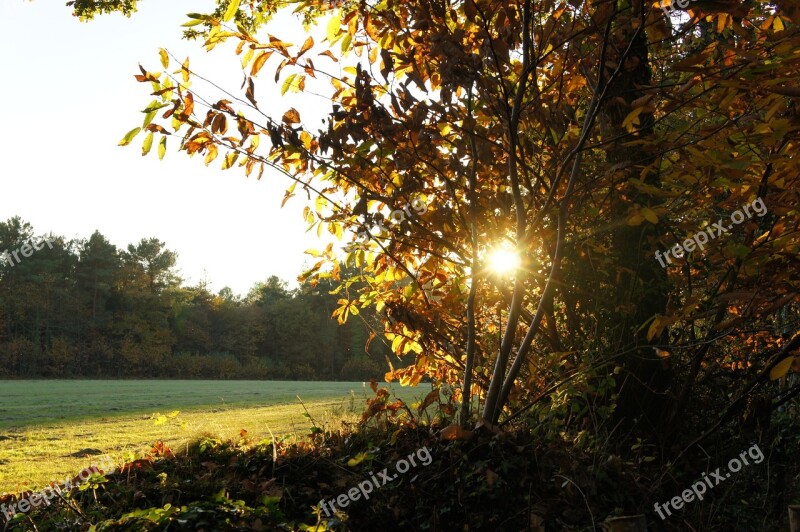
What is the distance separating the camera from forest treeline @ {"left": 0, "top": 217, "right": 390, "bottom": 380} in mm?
39219

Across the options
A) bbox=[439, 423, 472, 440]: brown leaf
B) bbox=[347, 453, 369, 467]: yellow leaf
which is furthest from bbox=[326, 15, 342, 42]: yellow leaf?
bbox=[347, 453, 369, 467]: yellow leaf

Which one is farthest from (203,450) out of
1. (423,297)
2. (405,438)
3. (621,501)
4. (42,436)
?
(42,436)

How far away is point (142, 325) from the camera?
4225cm

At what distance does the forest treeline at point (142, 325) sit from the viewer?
39219mm

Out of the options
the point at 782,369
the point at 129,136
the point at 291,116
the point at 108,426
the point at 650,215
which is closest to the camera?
the point at 782,369

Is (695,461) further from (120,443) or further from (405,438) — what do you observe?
(120,443)

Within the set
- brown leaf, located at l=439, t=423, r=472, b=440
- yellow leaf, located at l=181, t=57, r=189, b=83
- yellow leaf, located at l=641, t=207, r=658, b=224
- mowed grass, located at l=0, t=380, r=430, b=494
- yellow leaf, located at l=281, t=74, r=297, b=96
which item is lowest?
mowed grass, located at l=0, t=380, r=430, b=494

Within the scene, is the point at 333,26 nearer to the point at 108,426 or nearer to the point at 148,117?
the point at 148,117

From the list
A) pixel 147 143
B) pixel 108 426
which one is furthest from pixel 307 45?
pixel 108 426

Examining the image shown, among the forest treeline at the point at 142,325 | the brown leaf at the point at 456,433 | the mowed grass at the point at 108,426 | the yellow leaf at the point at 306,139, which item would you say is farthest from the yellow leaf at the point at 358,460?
the forest treeline at the point at 142,325

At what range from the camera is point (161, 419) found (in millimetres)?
3904

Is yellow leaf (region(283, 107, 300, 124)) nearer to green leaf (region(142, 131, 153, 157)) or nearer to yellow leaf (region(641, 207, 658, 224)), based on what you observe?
green leaf (region(142, 131, 153, 157))

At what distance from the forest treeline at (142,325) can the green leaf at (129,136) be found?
112ft

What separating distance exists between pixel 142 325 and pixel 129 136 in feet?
140
